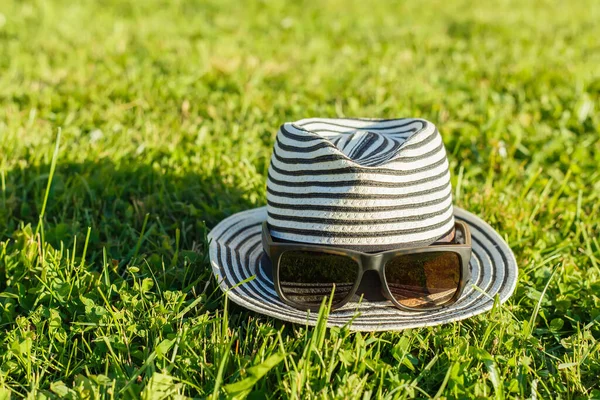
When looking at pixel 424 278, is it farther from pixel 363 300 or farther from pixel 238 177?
pixel 238 177

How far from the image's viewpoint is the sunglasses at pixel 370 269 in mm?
2193

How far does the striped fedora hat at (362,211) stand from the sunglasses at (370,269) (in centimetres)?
4

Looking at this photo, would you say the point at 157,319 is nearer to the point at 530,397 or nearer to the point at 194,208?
the point at 194,208

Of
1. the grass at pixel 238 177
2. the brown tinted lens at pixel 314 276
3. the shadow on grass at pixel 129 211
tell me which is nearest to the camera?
the grass at pixel 238 177

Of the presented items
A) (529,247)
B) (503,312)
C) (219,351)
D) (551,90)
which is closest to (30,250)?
(219,351)

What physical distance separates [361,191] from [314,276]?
1.12 feet

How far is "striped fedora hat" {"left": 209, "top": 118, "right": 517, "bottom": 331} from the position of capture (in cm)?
220

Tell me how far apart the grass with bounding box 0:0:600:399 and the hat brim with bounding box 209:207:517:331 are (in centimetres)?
6

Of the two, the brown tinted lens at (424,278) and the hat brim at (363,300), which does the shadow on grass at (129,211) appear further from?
the brown tinted lens at (424,278)

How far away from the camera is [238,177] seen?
3.38 metres

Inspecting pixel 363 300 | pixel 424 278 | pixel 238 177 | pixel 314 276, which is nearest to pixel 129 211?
pixel 238 177

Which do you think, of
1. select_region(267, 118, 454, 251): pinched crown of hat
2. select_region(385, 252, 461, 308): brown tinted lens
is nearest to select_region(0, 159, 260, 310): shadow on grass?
select_region(267, 118, 454, 251): pinched crown of hat

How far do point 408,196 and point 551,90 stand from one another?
2872 millimetres

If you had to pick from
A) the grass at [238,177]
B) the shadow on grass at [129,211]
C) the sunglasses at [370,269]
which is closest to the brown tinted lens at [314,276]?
the sunglasses at [370,269]
